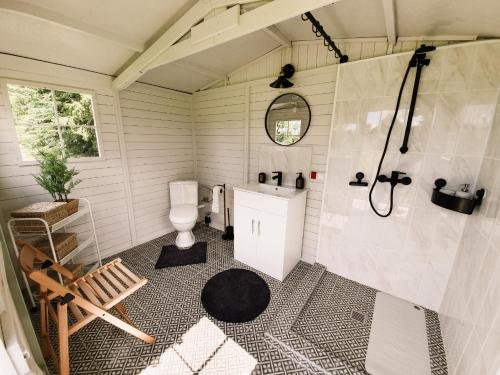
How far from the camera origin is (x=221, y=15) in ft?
4.72

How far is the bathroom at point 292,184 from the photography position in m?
1.38

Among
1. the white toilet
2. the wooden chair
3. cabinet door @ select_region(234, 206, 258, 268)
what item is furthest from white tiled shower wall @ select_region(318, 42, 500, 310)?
the wooden chair

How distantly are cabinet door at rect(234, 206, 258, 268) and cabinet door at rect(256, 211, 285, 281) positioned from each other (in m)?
0.07

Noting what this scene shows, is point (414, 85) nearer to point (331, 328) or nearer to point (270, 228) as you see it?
point (270, 228)

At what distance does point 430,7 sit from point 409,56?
47 cm

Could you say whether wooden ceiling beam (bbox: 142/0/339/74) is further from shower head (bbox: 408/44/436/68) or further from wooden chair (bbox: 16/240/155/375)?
wooden chair (bbox: 16/240/155/375)

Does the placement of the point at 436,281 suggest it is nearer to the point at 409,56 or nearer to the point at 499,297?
the point at 499,297

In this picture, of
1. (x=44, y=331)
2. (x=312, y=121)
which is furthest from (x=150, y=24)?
(x=44, y=331)

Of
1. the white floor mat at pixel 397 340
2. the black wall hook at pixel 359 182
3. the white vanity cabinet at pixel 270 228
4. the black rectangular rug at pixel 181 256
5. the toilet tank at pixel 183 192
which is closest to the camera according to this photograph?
the white floor mat at pixel 397 340

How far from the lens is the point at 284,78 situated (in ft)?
6.99

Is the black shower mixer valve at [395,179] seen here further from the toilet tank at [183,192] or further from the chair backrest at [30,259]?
the chair backrest at [30,259]

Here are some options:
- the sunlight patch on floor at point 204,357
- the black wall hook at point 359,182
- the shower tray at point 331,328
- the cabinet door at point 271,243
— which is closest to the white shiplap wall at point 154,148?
the cabinet door at point 271,243

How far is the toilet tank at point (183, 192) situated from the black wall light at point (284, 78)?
5.75 ft

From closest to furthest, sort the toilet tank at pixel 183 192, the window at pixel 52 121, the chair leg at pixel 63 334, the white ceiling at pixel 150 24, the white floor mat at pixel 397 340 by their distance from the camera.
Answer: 1. the chair leg at pixel 63 334
2. the white ceiling at pixel 150 24
3. the white floor mat at pixel 397 340
4. the window at pixel 52 121
5. the toilet tank at pixel 183 192
